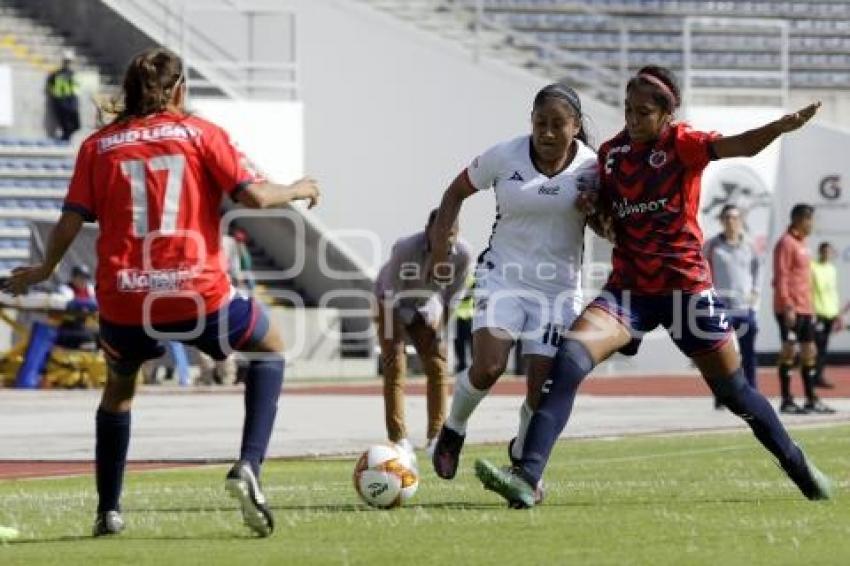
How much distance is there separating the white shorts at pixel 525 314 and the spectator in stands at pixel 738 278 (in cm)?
915

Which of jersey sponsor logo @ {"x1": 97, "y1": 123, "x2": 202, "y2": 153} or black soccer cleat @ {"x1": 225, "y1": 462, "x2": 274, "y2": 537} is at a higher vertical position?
jersey sponsor logo @ {"x1": 97, "y1": 123, "x2": 202, "y2": 153}

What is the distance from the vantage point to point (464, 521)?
9336 mm

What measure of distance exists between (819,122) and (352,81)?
7.93m

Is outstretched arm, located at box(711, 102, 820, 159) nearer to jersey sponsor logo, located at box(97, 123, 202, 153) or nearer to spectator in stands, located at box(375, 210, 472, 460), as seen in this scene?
jersey sponsor logo, located at box(97, 123, 202, 153)

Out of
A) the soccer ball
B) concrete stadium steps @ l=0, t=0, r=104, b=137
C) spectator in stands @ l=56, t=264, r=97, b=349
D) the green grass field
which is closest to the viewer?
the green grass field

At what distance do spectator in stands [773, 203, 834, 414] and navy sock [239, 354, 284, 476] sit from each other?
1221 centimetres

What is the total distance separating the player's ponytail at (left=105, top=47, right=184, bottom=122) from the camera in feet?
28.2

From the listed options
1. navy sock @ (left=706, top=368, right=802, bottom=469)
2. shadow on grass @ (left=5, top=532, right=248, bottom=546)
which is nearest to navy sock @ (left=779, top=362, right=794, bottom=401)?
navy sock @ (left=706, top=368, right=802, bottom=469)

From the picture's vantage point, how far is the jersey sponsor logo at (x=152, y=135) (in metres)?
8.57

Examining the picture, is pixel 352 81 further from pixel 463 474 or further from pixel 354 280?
pixel 463 474

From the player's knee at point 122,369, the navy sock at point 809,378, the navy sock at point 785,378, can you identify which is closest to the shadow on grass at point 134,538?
the player's knee at point 122,369

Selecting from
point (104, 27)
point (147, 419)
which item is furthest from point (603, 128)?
point (147, 419)

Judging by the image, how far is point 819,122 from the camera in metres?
37.4

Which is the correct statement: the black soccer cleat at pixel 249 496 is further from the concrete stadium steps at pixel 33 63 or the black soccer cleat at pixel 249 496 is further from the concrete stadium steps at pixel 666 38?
the concrete stadium steps at pixel 666 38
